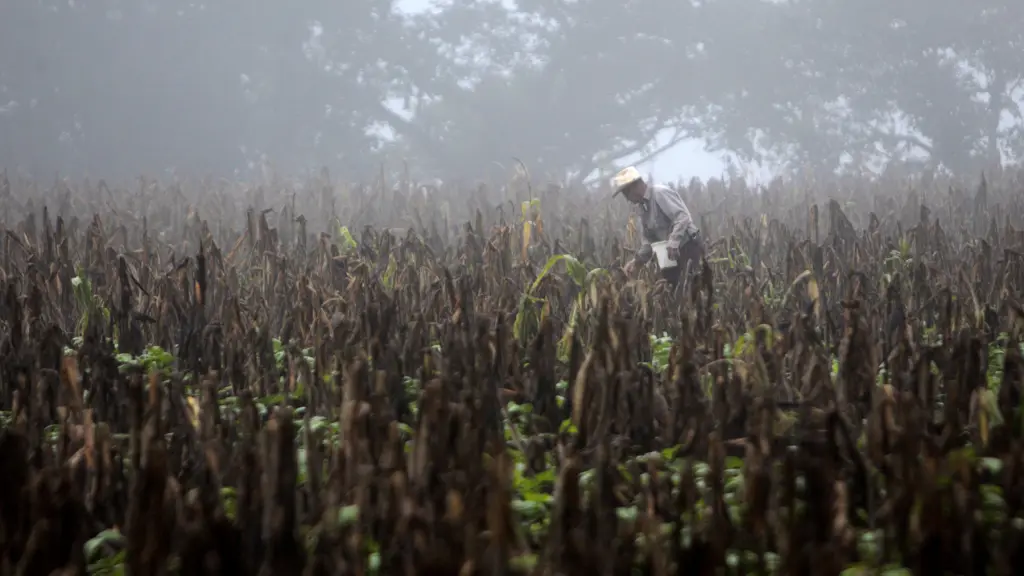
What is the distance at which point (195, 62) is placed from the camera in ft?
91.7

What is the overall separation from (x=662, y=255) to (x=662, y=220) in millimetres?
355

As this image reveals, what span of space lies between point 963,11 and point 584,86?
9.39 m

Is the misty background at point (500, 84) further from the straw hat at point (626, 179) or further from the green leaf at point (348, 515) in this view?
the green leaf at point (348, 515)

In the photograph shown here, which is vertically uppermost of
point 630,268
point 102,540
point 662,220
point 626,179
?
point 626,179

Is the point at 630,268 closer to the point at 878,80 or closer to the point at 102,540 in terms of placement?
the point at 102,540

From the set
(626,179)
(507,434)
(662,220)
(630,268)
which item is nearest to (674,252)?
(662,220)

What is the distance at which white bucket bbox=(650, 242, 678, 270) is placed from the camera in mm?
7668

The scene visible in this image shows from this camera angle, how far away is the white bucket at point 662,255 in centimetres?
767

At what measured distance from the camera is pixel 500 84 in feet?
94.7

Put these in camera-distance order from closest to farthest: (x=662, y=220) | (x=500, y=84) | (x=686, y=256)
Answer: (x=686, y=256), (x=662, y=220), (x=500, y=84)

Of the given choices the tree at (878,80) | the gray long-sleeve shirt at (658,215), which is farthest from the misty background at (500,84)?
the gray long-sleeve shirt at (658,215)

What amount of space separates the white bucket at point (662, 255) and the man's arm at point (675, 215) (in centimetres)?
8

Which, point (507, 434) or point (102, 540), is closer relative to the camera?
point (102, 540)

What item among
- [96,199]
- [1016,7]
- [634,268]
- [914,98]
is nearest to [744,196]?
[96,199]
